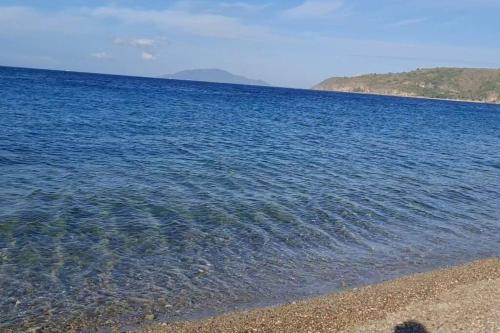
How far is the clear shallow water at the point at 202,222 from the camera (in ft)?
34.3

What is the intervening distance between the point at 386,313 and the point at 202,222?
7092 mm

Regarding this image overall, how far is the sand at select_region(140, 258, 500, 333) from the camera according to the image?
8.85 meters

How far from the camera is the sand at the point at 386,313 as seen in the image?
29.0 feet

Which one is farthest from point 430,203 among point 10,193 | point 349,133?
point 349,133

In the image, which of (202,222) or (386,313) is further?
(202,222)

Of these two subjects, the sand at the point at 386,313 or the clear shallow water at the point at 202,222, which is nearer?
the sand at the point at 386,313

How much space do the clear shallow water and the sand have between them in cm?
76

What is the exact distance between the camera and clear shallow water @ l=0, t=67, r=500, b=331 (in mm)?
10469

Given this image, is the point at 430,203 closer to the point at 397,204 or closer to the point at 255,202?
the point at 397,204

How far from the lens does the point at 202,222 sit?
1520 cm

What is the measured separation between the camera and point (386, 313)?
9531 mm

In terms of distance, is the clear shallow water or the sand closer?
the sand

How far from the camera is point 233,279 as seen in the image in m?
11.5

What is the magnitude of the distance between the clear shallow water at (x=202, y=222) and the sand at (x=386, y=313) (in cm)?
76
